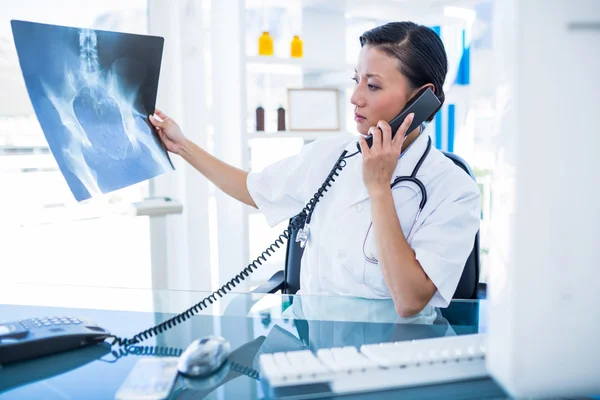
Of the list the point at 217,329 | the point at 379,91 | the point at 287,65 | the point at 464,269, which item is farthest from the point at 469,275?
the point at 287,65

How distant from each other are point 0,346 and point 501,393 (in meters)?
0.77

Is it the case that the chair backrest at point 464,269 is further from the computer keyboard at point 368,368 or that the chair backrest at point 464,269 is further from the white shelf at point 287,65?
the white shelf at point 287,65

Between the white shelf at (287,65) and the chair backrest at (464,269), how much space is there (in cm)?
126

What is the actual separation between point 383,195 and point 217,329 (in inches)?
20.9

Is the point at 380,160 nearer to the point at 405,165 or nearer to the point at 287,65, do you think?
the point at 405,165

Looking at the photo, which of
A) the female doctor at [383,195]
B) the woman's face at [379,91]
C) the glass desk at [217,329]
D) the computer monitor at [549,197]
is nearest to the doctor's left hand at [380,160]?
the female doctor at [383,195]

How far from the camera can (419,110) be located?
55.9 inches

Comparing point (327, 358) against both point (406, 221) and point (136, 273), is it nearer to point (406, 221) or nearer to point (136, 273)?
point (406, 221)

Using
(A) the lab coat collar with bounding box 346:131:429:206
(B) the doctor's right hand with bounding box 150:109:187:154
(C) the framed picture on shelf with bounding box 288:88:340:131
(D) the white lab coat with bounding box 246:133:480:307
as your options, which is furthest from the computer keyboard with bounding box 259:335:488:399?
(C) the framed picture on shelf with bounding box 288:88:340:131

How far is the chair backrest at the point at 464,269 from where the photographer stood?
1589mm

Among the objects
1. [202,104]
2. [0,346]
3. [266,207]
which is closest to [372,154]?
[266,207]

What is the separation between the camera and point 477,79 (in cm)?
333

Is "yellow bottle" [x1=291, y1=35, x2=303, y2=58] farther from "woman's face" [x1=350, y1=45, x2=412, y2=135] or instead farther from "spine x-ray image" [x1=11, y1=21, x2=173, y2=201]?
"spine x-ray image" [x1=11, y1=21, x2=173, y2=201]

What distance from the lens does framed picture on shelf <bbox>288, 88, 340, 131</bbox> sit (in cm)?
297
